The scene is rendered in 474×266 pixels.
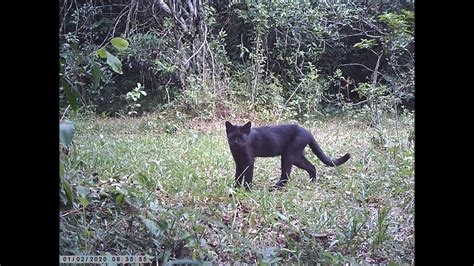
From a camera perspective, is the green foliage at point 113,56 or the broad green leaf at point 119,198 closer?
the green foliage at point 113,56

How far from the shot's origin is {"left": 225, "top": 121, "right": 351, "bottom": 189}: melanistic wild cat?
6.79 ft

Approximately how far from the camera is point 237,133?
2104 millimetres

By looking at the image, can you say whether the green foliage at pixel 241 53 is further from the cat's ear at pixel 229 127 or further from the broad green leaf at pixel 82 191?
the broad green leaf at pixel 82 191

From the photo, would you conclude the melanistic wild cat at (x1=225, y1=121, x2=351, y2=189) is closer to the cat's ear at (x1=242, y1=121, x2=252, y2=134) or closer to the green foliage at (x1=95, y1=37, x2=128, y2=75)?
the cat's ear at (x1=242, y1=121, x2=252, y2=134)

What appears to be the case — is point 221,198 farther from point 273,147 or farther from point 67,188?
point 67,188

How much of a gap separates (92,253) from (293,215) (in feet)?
2.23

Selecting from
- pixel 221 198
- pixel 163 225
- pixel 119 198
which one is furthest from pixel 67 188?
pixel 221 198

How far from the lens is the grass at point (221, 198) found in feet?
5.90

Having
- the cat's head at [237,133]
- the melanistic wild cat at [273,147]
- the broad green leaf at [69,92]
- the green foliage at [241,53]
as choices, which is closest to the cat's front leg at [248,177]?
the melanistic wild cat at [273,147]

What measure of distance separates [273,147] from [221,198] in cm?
34

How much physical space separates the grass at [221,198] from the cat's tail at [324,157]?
0.02m

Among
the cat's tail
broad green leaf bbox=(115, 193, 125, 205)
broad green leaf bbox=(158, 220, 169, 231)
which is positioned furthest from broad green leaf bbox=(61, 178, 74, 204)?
the cat's tail
